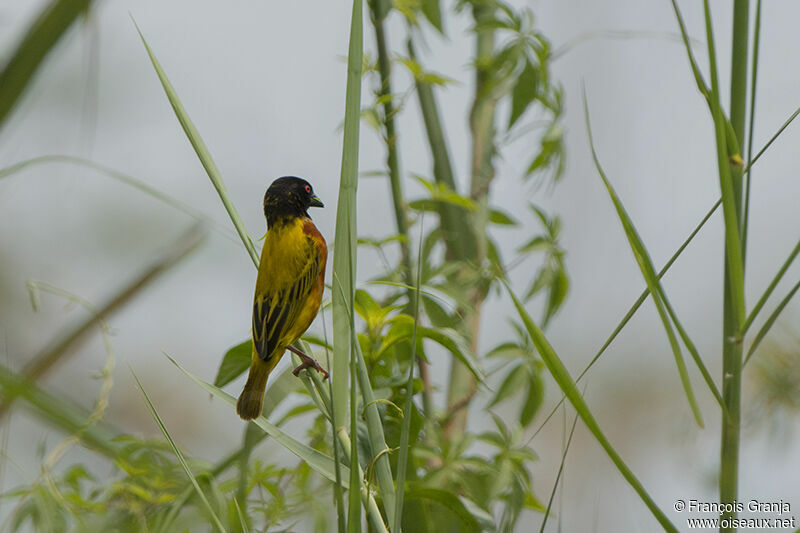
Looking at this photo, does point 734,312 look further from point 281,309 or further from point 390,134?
point 390,134

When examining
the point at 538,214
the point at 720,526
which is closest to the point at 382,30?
the point at 538,214

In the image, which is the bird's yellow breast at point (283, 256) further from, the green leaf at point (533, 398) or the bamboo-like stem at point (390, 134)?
the green leaf at point (533, 398)

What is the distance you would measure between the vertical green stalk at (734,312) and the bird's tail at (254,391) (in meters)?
0.68

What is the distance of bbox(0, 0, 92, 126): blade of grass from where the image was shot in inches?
21.8

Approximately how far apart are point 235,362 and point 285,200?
425mm

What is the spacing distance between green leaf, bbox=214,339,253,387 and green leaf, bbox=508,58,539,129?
107 cm

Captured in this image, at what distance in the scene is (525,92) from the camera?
2.13m

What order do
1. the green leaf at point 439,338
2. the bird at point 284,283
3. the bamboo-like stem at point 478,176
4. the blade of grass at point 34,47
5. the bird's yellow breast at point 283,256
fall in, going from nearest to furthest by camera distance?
1. the blade of grass at point 34,47
2. the green leaf at point 439,338
3. the bird at point 284,283
4. the bird's yellow breast at point 283,256
5. the bamboo-like stem at point 478,176

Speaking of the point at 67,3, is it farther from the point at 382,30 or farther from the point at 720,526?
the point at 382,30

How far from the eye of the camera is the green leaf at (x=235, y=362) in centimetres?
140

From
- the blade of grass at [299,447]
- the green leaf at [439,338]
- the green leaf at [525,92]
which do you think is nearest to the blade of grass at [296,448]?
the blade of grass at [299,447]

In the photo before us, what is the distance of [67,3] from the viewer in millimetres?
578

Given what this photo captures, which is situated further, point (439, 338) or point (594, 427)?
point (439, 338)

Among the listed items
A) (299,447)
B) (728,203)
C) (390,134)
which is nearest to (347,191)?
(299,447)
